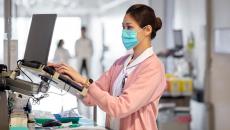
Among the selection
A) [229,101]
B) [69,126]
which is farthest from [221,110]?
[69,126]

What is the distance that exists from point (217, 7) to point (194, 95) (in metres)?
1.22

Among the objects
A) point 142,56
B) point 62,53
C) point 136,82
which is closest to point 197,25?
point 62,53

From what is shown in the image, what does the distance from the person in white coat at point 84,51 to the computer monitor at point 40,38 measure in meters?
6.22

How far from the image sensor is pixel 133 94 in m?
1.75

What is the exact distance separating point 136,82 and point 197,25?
361 cm

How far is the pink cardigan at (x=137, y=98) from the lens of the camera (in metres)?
1.74

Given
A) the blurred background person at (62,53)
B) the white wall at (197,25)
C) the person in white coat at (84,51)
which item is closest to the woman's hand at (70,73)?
the white wall at (197,25)

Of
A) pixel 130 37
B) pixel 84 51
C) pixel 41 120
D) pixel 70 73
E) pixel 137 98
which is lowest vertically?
pixel 41 120

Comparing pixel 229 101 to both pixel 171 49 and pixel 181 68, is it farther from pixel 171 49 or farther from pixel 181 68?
pixel 171 49

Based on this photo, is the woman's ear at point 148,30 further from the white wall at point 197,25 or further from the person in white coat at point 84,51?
the person in white coat at point 84,51

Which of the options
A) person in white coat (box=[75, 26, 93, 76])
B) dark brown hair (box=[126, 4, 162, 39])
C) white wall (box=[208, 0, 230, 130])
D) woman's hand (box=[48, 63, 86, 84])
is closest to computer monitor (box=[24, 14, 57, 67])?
woman's hand (box=[48, 63, 86, 84])

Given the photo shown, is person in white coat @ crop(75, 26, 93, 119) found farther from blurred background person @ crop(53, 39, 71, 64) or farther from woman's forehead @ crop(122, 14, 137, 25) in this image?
woman's forehead @ crop(122, 14, 137, 25)

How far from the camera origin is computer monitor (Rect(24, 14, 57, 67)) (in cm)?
179

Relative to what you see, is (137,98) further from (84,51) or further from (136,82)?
(84,51)
